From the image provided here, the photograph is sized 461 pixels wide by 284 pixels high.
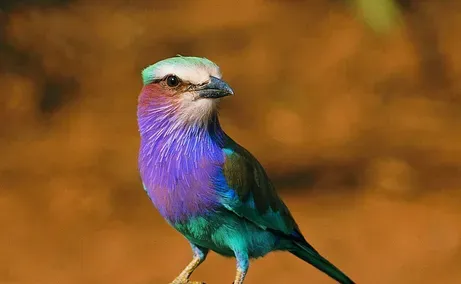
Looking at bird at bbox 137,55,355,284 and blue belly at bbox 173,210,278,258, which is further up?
bird at bbox 137,55,355,284

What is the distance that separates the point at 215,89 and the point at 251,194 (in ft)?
1.29

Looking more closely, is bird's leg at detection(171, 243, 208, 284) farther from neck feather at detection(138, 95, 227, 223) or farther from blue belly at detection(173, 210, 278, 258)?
neck feather at detection(138, 95, 227, 223)

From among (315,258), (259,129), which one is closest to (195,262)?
(315,258)

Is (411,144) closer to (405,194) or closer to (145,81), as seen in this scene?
(405,194)

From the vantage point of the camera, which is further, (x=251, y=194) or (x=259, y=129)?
(x=259, y=129)

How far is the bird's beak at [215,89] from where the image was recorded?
2.17 m

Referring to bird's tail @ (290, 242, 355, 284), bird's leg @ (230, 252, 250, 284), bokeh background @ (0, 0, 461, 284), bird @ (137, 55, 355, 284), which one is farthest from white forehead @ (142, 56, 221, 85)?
bokeh background @ (0, 0, 461, 284)

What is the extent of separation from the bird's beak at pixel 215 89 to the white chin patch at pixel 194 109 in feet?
0.08

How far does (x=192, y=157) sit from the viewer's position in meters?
2.25

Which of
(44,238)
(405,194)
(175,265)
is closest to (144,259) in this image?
(175,265)

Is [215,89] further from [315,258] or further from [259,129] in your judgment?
[259,129]

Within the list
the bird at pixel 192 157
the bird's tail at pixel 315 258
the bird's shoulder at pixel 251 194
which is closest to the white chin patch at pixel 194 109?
the bird at pixel 192 157

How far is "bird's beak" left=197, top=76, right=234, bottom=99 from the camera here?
2.17m

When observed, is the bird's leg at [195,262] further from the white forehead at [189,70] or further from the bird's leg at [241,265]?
the white forehead at [189,70]
